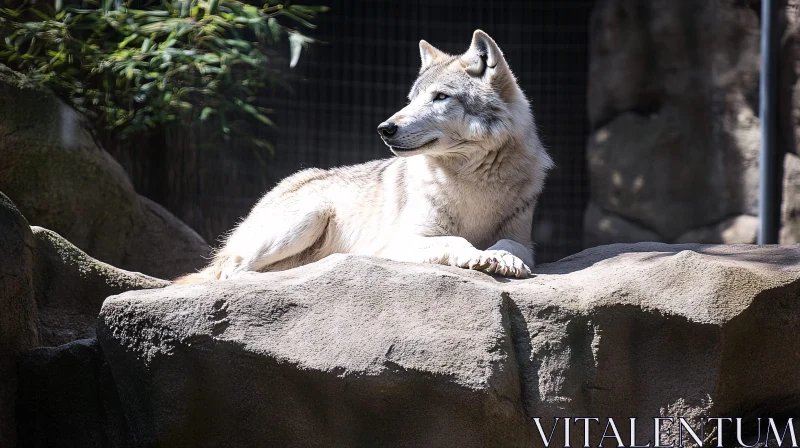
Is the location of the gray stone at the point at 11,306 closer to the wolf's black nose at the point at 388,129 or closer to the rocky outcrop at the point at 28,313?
the rocky outcrop at the point at 28,313

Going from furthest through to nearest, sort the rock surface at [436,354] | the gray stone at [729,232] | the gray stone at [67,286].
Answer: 1. the gray stone at [729,232]
2. the gray stone at [67,286]
3. the rock surface at [436,354]

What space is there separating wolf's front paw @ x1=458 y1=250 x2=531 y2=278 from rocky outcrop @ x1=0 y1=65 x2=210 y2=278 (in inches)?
98.6

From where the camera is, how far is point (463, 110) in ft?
12.4

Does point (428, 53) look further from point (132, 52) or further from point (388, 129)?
point (132, 52)

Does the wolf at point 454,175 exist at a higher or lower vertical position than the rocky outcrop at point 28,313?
higher

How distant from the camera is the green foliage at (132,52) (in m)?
4.97

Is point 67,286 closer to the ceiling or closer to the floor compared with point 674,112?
closer to the floor

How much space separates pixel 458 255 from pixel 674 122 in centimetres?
503

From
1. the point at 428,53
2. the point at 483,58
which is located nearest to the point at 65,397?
the point at 483,58

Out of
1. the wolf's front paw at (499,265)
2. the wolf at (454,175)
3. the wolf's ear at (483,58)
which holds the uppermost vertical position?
the wolf's ear at (483,58)

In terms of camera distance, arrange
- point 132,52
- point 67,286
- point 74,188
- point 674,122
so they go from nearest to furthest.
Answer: point 67,286, point 74,188, point 132,52, point 674,122

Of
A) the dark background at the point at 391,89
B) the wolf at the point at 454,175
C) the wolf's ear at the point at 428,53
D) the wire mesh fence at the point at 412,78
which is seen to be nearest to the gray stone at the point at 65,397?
the wolf at the point at 454,175

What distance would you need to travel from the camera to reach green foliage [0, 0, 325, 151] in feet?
16.3

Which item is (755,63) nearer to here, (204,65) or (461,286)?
(204,65)
